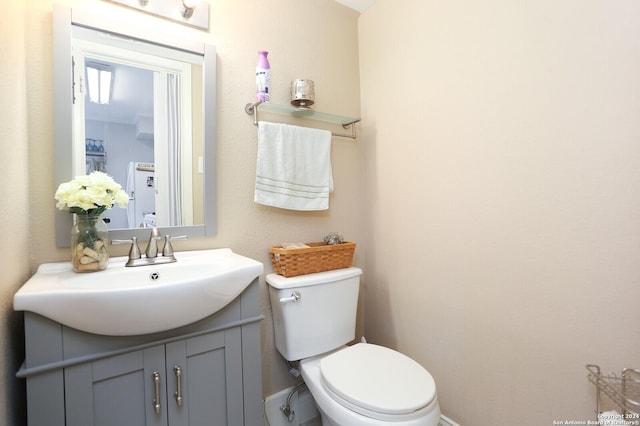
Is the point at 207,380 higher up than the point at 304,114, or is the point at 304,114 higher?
the point at 304,114

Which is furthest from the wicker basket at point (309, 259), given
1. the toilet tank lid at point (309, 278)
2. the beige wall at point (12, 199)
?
the beige wall at point (12, 199)

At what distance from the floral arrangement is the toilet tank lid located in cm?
68

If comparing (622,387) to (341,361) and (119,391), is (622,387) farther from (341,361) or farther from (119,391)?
(119,391)

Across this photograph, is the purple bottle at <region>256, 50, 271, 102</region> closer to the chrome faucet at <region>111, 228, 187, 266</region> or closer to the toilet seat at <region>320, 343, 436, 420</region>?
the chrome faucet at <region>111, 228, 187, 266</region>

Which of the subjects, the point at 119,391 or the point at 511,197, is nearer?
the point at 119,391

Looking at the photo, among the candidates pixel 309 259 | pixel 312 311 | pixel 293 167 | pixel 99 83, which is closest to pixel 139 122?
pixel 99 83

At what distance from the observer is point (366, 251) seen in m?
1.72

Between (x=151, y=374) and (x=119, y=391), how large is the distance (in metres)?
0.08

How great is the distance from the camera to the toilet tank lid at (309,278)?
4.04ft

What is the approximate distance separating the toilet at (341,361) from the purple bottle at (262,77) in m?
0.83

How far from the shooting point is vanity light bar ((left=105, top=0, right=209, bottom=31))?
1.11 meters

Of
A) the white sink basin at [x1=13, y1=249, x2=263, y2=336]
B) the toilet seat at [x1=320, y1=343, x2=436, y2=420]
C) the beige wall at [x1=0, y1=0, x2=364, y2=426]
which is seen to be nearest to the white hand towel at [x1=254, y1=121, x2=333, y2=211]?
the beige wall at [x1=0, y1=0, x2=364, y2=426]

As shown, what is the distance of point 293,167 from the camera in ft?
4.67

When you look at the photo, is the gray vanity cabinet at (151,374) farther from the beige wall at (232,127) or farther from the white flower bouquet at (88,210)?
the white flower bouquet at (88,210)
